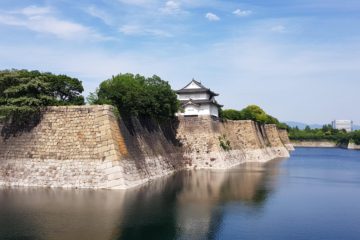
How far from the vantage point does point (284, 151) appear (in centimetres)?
5938

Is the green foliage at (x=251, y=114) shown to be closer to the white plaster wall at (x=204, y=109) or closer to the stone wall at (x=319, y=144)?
the white plaster wall at (x=204, y=109)

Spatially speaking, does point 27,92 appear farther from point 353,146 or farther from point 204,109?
point 353,146

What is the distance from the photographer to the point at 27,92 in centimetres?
2289

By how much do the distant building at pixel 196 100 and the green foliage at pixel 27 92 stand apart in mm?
15471

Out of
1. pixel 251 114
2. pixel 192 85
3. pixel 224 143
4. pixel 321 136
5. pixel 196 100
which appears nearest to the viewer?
pixel 224 143

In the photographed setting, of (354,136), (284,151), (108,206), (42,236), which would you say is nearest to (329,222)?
(108,206)

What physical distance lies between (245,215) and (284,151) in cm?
4523

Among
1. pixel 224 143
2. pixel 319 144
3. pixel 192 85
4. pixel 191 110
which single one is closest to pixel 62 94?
pixel 191 110

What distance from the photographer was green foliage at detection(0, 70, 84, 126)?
2236 cm

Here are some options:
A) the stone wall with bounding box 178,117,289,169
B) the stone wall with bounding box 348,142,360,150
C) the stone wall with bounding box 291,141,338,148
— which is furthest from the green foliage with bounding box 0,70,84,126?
the stone wall with bounding box 291,141,338,148

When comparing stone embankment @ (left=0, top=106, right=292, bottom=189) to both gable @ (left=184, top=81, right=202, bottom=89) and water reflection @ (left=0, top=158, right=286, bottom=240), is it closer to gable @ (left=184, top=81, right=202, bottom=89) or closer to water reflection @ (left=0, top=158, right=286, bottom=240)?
water reflection @ (left=0, top=158, right=286, bottom=240)

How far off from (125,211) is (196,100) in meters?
25.1

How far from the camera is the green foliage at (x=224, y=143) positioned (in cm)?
3707

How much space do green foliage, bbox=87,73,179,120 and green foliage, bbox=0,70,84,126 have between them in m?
1.88
